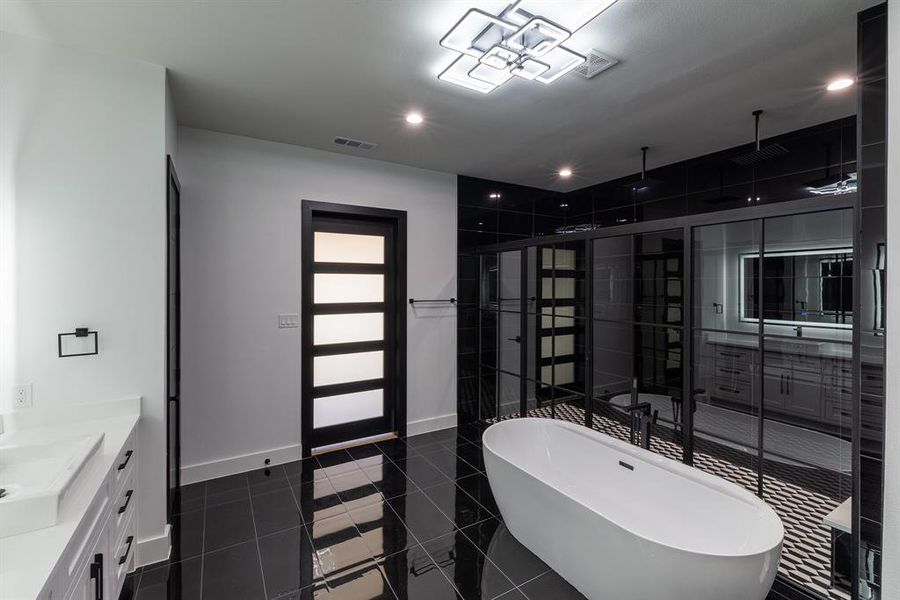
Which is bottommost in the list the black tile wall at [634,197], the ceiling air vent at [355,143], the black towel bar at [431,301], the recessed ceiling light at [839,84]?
the black towel bar at [431,301]

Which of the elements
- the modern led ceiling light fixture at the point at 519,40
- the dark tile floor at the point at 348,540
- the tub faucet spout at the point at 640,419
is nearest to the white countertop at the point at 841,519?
the tub faucet spout at the point at 640,419

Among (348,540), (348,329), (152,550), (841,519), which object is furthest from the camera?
(348,329)

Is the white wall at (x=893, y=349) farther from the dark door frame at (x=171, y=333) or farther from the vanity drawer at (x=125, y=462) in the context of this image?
the dark door frame at (x=171, y=333)

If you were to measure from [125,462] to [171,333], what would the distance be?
84 cm

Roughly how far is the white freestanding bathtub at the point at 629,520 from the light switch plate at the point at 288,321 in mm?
1923

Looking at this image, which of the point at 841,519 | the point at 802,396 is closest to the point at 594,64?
the point at 802,396

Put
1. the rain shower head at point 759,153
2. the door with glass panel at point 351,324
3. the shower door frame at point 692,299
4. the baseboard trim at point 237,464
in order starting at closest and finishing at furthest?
the shower door frame at point 692,299, the rain shower head at point 759,153, the baseboard trim at point 237,464, the door with glass panel at point 351,324

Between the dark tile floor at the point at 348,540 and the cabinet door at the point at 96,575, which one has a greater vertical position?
the cabinet door at the point at 96,575

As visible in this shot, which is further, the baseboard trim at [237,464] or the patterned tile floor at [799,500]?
the baseboard trim at [237,464]

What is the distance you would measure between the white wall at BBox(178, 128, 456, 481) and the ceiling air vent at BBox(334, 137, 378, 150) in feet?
0.92

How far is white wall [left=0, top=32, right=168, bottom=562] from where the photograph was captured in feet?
6.33

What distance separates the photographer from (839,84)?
231cm

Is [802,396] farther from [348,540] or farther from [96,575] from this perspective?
[96,575]

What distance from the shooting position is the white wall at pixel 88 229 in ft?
6.33
